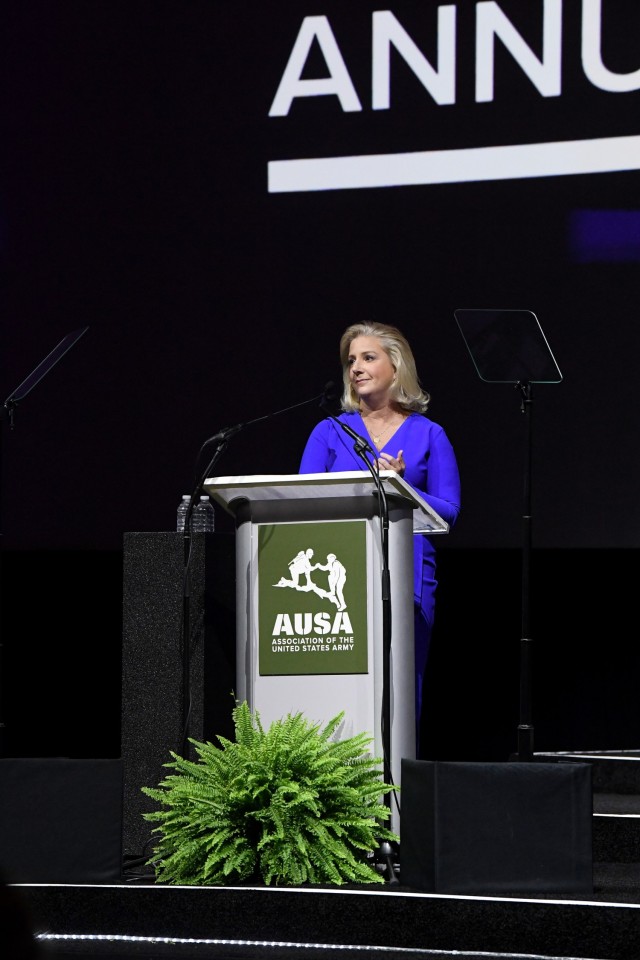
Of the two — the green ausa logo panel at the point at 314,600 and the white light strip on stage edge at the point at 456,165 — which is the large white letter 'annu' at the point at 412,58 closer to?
the white light strip on stage edge at the point at 456,165

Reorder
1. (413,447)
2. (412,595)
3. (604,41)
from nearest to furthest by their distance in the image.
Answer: (412,595)
(413,447)
(604,41)

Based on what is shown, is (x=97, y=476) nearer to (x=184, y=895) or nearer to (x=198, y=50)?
(x=198, y=50)

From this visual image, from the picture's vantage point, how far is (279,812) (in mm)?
2889

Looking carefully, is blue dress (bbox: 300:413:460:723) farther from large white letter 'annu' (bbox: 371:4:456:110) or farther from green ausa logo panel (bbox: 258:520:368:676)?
large white letter 'annu' (bbox: 371:4:456:110)

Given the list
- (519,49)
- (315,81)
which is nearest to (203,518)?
(315,81)

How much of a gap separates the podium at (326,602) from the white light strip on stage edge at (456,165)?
2.10 metres

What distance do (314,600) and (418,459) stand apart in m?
0.79

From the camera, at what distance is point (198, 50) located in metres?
5.21

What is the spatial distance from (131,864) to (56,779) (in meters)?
0.33

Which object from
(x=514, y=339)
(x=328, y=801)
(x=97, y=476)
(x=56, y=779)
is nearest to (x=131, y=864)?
(x=56, y=779)

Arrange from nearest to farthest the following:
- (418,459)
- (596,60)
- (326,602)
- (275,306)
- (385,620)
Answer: (385,620), (326,602), (418,459), (596,60), (275,306)

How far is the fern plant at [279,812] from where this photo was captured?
287 centimetres

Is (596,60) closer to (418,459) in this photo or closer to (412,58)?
(412,58)

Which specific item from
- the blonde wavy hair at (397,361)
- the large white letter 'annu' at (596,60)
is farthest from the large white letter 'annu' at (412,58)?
the blonde wavy hair at (397,361)
